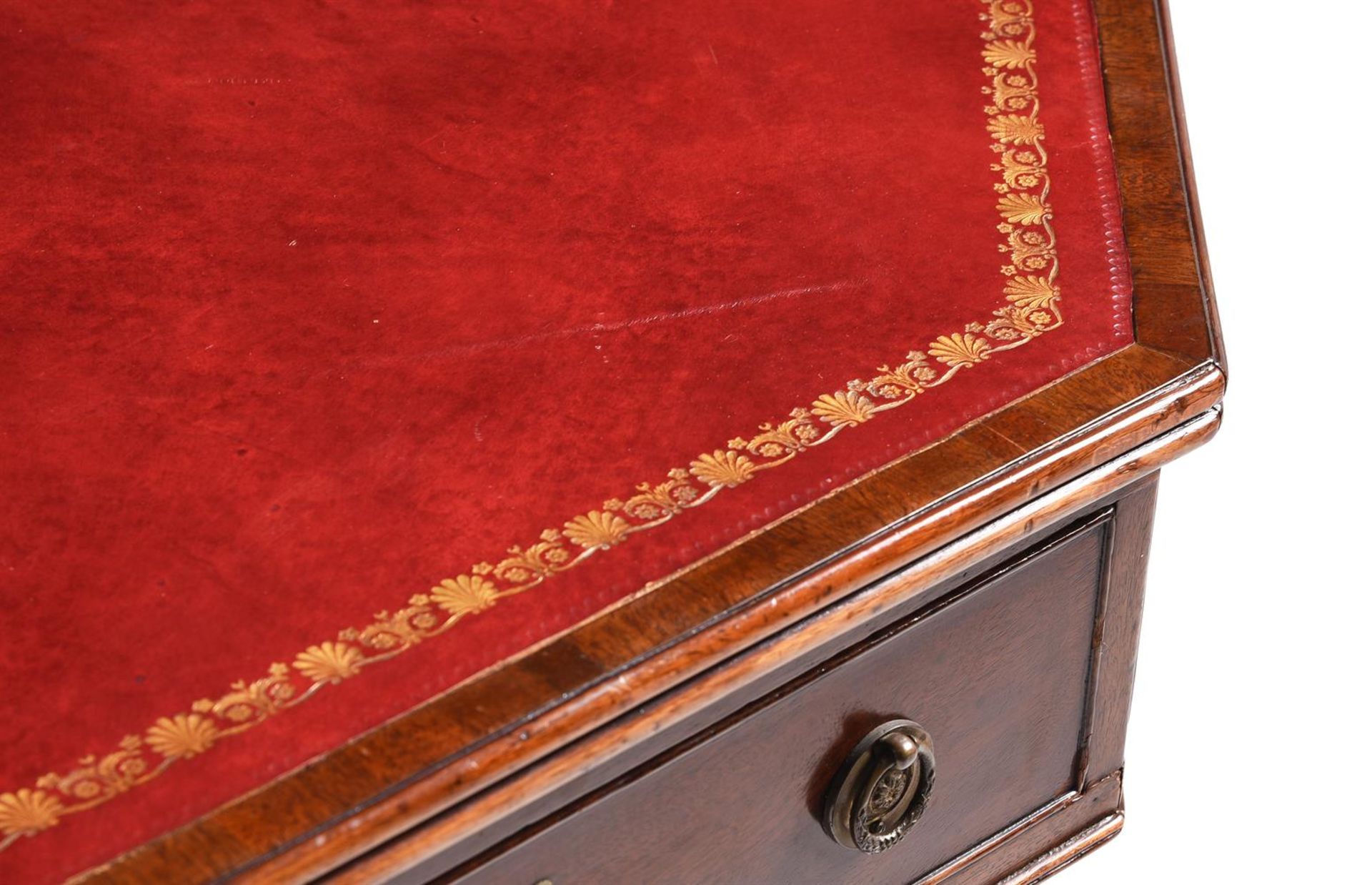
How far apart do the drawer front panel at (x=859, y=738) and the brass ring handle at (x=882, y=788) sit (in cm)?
1

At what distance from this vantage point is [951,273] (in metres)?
1.46

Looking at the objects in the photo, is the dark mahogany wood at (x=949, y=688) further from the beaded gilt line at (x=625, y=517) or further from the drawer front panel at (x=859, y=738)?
the beaded gilt line at (x=625, y=517)

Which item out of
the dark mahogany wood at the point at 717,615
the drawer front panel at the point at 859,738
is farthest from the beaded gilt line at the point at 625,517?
the drawer front panel at the point at 859,738

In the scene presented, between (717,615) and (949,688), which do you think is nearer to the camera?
(717,615)

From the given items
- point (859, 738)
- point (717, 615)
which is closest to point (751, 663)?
point (717, 615)

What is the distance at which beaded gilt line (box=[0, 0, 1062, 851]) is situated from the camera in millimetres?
1117

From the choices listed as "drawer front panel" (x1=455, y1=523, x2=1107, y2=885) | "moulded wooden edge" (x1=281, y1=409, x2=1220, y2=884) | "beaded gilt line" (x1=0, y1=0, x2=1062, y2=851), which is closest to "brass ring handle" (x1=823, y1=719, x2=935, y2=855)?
"drawer front panel" (x1=455, y1=523, x2=1107, y2=885)

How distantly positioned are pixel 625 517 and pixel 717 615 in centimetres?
11

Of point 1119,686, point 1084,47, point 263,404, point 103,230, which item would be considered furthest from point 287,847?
point 1084,47

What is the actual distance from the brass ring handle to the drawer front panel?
13 millimetres

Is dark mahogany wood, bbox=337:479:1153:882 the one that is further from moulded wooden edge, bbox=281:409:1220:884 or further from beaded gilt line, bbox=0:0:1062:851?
beaded gilt line, bbox=0:0:1062:851

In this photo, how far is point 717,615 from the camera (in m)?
1.21

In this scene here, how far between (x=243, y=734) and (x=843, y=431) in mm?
488

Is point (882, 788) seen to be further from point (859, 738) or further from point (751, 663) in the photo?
point (751, 663)
